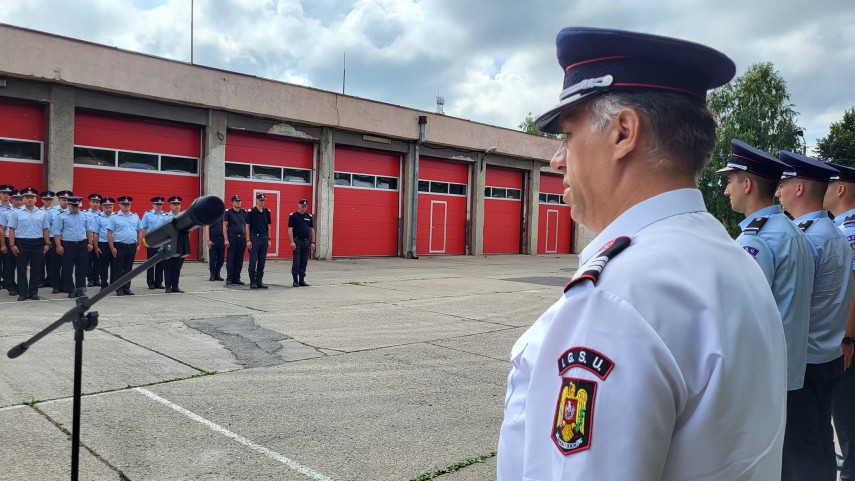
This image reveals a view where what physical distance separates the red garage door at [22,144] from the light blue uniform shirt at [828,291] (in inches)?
648

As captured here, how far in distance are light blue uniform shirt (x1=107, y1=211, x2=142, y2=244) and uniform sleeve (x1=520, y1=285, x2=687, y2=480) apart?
12.8 metres

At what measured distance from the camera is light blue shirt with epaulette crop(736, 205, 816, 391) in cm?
292

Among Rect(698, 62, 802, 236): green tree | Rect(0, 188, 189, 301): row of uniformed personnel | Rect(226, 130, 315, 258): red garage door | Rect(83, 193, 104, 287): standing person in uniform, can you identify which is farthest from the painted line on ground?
Rect(698, 62, 802, 236): green tree

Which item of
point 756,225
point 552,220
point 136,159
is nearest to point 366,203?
point 136,159

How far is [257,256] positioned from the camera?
1293 cm

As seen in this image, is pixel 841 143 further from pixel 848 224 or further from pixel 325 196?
pixel 848 224

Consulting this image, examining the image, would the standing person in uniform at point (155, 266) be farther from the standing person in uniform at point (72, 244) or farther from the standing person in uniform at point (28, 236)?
the standing person in uniform at point (28, 236)

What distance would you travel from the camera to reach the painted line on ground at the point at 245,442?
366 centimetres

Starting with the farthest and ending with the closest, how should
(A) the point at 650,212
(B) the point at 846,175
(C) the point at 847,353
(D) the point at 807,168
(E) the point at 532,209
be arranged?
(E) the point at 532,209 → (B) the point at 846,175 → (C) the point at 847,353 → (D) the point at 807,168 → (A) the point at 650,212

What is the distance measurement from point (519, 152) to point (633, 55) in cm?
2642

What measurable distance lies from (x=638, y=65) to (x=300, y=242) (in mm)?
12889

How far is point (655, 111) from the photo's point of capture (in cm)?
120

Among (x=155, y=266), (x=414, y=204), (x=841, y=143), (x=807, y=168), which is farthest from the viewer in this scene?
(x=841, y=143)

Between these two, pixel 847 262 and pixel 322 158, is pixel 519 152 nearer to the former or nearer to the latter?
pixel 322 158
